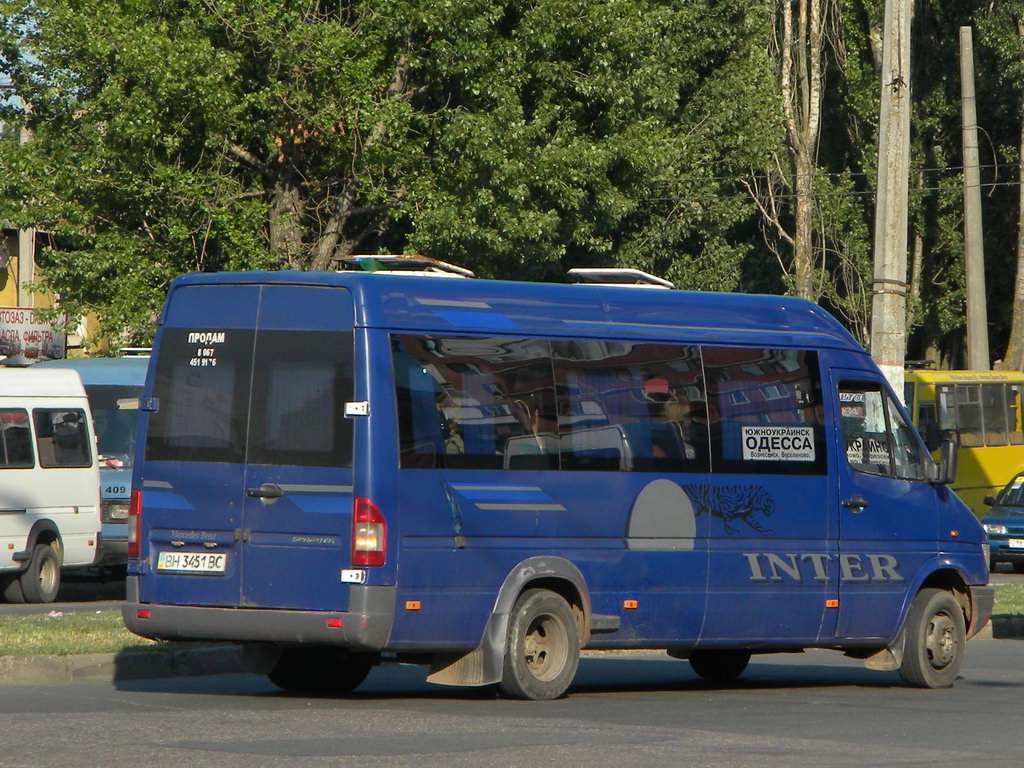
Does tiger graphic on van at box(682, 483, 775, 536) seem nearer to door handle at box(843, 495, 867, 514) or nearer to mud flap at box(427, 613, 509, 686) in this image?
door handle at box(843, 495, 867, 514)

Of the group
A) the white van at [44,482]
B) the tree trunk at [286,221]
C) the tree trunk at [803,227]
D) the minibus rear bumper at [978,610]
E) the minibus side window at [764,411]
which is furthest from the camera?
the tree trunk at [803,227]

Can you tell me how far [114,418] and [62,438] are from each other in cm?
183

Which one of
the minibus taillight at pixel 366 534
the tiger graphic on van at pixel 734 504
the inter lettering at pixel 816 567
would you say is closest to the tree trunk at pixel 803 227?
the inter lettering at pixel 816 567

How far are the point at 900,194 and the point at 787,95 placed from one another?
23.9m

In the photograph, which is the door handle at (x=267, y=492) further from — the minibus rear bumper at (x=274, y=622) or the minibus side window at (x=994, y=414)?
the minibus side window at (x=994, y=414)

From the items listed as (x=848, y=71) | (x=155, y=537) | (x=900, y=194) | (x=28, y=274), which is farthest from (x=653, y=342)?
(x=848, y=71)

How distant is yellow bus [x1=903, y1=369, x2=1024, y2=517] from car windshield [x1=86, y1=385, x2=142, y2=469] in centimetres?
1585

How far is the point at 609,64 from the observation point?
26734 millimetres

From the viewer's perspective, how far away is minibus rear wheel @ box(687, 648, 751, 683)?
506 inches

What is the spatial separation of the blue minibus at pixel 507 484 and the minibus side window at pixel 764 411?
0.7 inches

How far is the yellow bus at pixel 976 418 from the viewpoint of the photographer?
32656 millimetres

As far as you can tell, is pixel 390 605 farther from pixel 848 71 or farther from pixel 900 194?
pixel 848 71

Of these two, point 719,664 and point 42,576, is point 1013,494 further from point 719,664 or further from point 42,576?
point 719,664

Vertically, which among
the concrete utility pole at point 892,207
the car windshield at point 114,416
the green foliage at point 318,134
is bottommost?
the car windshield at point 114,416
